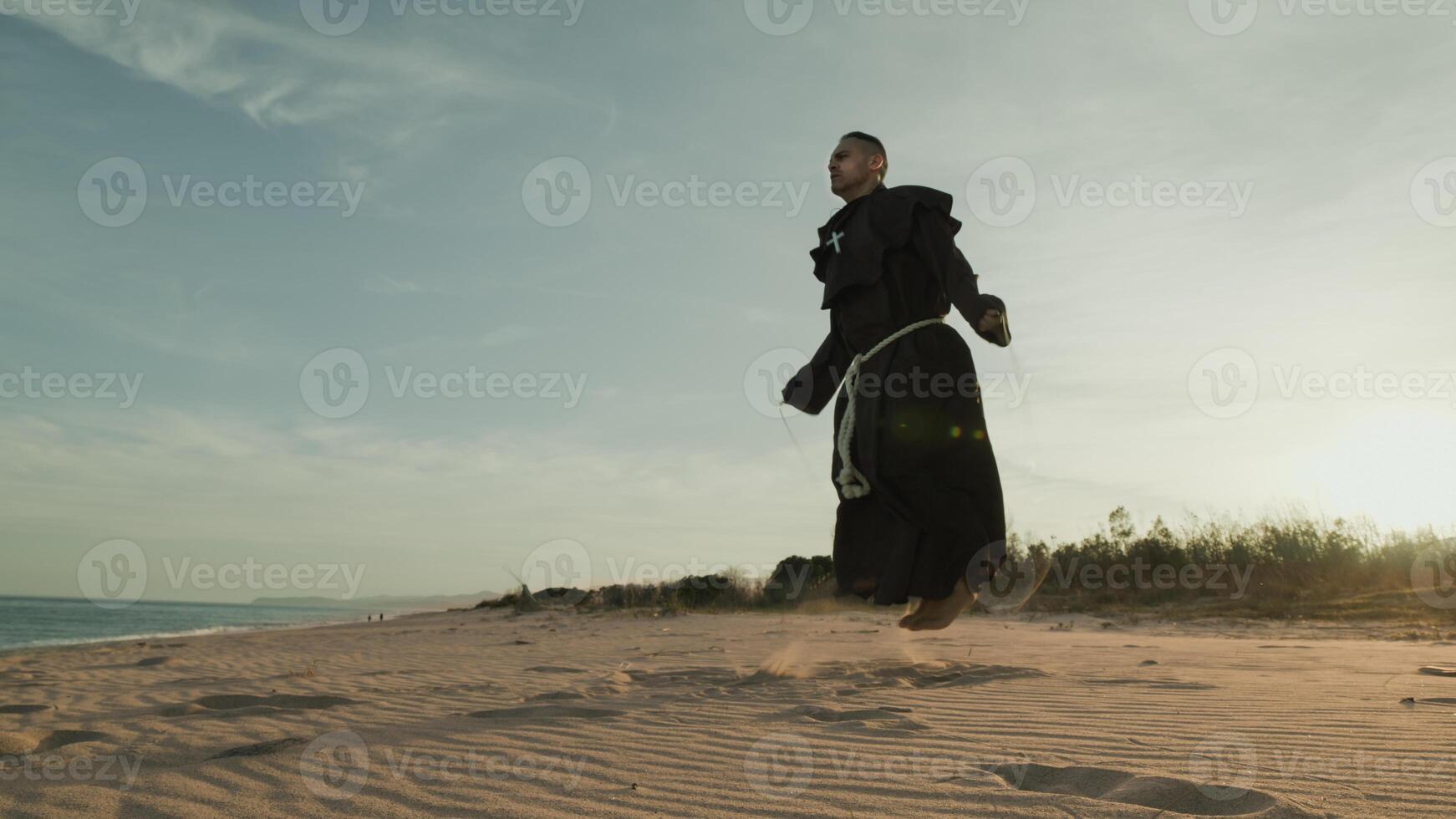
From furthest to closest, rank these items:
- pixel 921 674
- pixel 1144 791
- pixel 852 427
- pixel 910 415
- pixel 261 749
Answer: pixel 921 674
pixel 261 749
pixel 852 427
pixel 910 415
pixel 1144 791

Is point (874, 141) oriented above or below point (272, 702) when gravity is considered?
above

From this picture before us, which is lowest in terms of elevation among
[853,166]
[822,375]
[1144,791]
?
[1144,791]

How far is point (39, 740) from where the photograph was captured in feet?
14.2

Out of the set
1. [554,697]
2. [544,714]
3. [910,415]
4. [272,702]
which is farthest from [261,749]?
[910,415]

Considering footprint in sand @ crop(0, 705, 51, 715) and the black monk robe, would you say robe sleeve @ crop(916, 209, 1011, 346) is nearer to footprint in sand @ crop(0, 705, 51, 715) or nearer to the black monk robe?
the black monk robe

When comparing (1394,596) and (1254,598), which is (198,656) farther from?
(1394,596)

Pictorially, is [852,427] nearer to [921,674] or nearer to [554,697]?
[554,697]

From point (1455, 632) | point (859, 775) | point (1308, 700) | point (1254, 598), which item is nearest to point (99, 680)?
point (859, 775)

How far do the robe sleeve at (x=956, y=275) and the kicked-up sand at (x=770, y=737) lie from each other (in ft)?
4.83

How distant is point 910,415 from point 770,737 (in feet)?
→ 5.86

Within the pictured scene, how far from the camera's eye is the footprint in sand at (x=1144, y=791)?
277cm

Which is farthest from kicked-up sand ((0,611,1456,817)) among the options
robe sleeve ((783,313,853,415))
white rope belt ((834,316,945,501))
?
robe sleeve ((783,313,853,415))

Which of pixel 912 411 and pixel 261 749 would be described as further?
pixel 261 749

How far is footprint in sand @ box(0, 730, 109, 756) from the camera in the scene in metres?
4.07
